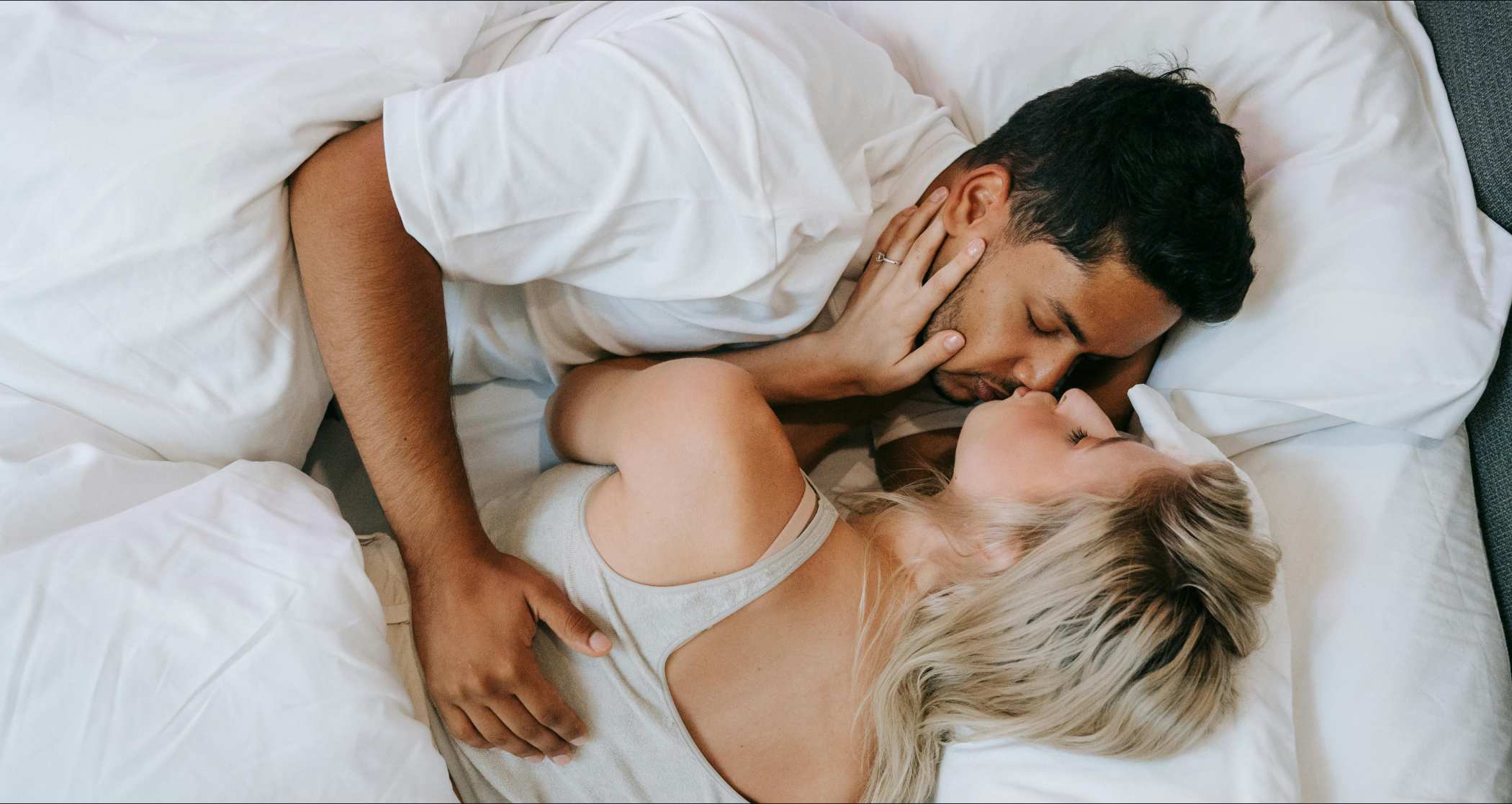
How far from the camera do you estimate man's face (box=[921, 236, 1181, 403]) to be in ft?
3.93

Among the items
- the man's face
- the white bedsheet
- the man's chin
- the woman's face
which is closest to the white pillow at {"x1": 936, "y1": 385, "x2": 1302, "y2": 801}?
the white bedsheet

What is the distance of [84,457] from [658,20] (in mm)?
918

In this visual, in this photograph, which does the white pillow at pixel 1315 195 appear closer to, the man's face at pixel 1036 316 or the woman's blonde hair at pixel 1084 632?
the man's face at pixel 1036 316

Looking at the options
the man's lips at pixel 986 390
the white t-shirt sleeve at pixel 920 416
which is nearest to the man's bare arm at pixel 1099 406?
the white t-shirt sleeve at pixel 920 416

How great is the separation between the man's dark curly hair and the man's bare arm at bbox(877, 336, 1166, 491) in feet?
0.59

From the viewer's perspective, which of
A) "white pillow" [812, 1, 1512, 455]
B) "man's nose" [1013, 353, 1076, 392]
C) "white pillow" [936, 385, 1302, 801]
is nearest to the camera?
"white pillow" [936, 385, 1302, 801]

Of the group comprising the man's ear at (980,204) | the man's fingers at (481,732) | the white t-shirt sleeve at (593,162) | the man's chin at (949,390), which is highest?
the white t-shirt sleeve at (593,162)

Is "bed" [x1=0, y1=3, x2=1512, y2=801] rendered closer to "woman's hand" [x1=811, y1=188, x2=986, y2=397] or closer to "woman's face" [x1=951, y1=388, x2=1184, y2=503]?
"woman's face" [x1=951, y1=388, x2=1184, y2=503]

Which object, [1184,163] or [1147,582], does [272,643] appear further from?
[1184,163]

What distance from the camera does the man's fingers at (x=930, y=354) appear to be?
1279mm

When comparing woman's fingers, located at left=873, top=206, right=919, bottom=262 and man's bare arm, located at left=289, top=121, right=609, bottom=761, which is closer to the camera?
man's bare arm, located at left=289, top=121, right=609, bottom=761

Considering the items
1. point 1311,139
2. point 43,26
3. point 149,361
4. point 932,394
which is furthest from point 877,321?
point 43,26

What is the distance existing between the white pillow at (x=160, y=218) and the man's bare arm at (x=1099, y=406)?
3.22ft

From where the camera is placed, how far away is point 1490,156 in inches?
49.9
